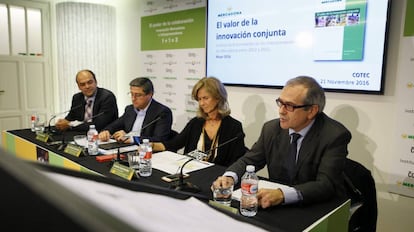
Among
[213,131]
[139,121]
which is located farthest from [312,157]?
[139,121]

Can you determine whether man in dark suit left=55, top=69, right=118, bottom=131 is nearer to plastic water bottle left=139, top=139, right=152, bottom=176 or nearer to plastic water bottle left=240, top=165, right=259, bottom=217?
plastic water bottle left=139, top=139, right=152, bottom=176

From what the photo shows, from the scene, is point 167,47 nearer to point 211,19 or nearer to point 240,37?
point 211,19

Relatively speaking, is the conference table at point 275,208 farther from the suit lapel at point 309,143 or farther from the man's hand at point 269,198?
the suit lapel at point 309,143

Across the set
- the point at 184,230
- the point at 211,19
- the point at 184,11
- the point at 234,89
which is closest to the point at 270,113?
the point at 234,89

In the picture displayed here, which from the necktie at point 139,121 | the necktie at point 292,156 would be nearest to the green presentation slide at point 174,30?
the necktie at point 139,121

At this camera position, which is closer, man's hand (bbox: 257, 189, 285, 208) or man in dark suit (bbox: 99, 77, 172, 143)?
man's hand (bbox: 257, 189, 285, 208)

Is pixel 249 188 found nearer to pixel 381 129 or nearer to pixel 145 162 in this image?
pixel 145 162

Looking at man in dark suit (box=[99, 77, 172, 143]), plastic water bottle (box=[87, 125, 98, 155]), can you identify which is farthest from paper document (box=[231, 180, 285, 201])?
man in dark suit (box=[99, 77, 172, 143])

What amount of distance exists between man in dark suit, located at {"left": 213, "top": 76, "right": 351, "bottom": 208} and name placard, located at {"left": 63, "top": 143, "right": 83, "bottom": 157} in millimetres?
1050

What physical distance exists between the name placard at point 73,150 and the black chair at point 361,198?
1.64m

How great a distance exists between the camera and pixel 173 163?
6.32ft

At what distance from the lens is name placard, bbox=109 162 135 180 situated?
1604mm

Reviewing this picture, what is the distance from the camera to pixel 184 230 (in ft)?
1.05

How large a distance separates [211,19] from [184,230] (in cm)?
324
